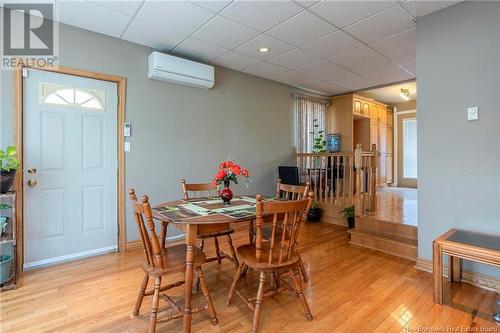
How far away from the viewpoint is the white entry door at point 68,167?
269cm

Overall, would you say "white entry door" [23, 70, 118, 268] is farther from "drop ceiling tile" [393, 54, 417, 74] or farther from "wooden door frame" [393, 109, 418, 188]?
"wooden door frame" [393, 109, 418, 188]

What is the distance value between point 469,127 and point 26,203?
443 cm

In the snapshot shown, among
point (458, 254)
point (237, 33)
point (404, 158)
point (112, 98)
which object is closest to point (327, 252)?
point (458, 254)

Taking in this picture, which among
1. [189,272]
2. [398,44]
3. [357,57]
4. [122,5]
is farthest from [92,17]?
[398,44]

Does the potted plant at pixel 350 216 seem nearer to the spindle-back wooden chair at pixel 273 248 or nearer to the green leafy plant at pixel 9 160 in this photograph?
the spindle-back wooden chair at pixel 273 248

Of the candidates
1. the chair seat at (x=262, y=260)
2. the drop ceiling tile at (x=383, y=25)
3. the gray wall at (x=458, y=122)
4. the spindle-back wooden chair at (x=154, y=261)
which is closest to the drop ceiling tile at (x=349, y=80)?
the drop ceiling tile at (x=383, y=25)

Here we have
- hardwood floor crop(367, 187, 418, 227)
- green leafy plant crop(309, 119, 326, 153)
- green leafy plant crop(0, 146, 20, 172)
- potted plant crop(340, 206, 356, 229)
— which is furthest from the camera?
green leafy plant crop(309, 119, 326, 153)

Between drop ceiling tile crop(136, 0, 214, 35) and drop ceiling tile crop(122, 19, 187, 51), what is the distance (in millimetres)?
112

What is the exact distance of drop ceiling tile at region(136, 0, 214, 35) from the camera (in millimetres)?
2443

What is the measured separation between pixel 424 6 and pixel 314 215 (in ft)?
11.0

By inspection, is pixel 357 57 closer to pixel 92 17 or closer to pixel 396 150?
pixel 92 17

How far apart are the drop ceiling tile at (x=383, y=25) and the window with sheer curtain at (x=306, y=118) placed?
227cm

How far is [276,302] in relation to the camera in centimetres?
207

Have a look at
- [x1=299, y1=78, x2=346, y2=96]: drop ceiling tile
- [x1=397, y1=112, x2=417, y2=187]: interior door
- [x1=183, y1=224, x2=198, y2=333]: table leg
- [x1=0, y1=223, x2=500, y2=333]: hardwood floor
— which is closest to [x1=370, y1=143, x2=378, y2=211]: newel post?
[x1=0, y1=223, x2=500, y2=333]: hardwood floor
